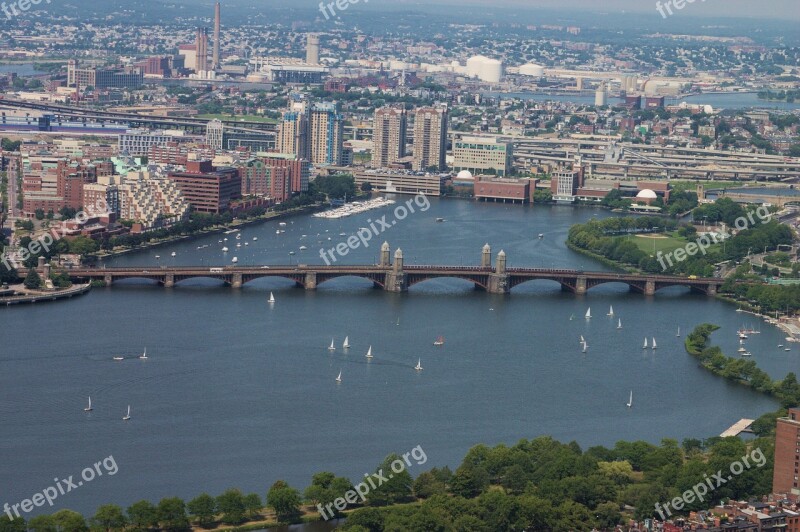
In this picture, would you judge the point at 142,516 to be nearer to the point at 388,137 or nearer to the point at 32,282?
the point at 32,282

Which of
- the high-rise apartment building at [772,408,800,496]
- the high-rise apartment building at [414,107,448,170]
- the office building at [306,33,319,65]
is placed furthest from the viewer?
the office building at [306,33,319,65]

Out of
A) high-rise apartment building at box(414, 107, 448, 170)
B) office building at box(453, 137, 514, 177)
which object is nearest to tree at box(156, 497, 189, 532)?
office building at box(453, 137, 514, 177)

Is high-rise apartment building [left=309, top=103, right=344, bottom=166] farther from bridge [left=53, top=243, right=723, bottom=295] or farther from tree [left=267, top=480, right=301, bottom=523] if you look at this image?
tree [left=267, top=480, right=301, bottom=523]

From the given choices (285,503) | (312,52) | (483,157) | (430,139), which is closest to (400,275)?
(285,503)

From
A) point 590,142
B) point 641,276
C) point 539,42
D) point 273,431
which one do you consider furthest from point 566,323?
point 539,42

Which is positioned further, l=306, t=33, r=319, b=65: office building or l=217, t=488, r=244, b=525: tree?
l=306, t=33, r=319, b=65: office building

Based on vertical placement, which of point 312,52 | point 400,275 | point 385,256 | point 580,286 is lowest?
point 580,286
